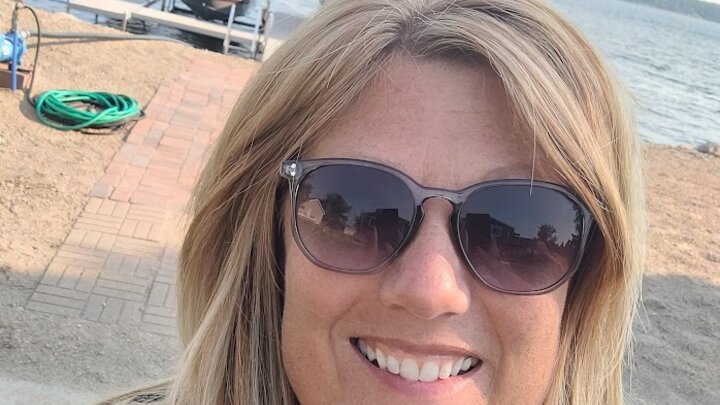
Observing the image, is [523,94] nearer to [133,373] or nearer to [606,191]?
[606,191]

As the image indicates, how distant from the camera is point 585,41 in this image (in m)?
1.10

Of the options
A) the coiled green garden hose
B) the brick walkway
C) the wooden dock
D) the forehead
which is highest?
the wooden dock

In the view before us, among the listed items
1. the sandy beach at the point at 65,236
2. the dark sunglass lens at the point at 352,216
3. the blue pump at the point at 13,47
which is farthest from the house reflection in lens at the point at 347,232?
the blue pump at the point at 13,47

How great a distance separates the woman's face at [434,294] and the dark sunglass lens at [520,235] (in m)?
0.02

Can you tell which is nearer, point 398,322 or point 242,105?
point 398,322

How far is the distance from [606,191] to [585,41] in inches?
10.0

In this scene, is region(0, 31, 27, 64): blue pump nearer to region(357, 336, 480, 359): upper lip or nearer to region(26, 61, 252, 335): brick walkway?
region(26, 61, 252, 335): brick walkway

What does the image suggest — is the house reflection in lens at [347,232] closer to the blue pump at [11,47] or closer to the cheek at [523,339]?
the cheek at [523,339]

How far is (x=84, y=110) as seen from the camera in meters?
6.15

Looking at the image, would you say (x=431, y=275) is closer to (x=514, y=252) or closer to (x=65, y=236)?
(x=514, y=252)

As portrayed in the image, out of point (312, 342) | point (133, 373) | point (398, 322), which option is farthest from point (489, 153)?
point (133, 373)

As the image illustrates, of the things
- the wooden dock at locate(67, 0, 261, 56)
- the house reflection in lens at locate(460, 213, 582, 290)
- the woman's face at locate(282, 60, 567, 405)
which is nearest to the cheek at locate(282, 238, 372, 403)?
the woman's face at locate(282, 60, 567, 405)

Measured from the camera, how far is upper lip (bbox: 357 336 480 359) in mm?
1024

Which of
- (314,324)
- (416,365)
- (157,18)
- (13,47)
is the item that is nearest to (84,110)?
(13,47)
